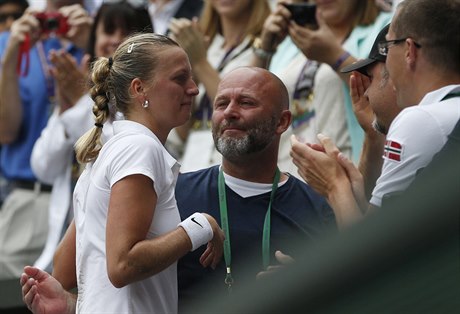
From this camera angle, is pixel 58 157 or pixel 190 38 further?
pixel 58 157

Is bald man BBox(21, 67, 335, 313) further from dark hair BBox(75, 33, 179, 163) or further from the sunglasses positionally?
the sunglasses

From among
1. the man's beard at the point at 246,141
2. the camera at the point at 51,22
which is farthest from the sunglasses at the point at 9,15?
the man's beard at the point at 246,141

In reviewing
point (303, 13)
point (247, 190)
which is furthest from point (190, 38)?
point (247, 190)

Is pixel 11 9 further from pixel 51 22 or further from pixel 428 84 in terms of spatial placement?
pixel 428 84

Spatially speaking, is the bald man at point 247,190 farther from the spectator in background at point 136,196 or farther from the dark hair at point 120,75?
the dark hair at point 120,75

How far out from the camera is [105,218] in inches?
113

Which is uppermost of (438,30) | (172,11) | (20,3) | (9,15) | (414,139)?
(438,30)

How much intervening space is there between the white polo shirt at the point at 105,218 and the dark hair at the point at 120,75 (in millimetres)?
121

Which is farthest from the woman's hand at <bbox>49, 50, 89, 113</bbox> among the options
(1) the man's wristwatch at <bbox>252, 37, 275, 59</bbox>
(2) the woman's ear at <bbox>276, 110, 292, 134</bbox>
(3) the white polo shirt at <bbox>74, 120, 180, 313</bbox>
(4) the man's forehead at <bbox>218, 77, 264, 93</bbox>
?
(3) the white polo shirt at <bbox>74, 120, 180, 313</bbox>

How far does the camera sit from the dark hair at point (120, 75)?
3.07 meters

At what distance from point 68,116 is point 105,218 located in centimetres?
321

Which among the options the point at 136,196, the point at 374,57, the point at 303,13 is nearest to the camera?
the point at 136,196

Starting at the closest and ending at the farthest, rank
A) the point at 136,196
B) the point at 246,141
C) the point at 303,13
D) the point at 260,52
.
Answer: the point at 136,196
the point at 246,141
the point at 303,13
the point at 260,52

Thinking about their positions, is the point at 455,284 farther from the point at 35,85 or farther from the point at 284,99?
the point at 35,85
